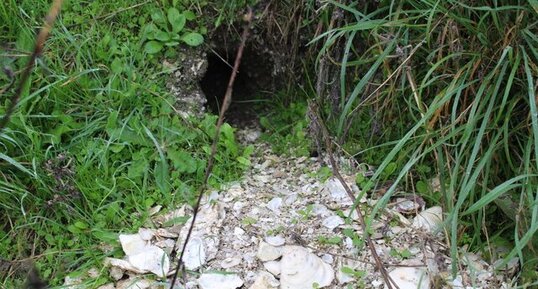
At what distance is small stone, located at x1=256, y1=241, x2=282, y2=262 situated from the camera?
2.32 metres

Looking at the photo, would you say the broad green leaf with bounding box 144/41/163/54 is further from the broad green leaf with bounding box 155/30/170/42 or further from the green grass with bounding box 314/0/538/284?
the green grass with bounding box 314/0/538/284

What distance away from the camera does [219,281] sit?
7.47 feet

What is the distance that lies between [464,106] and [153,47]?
3.95ft

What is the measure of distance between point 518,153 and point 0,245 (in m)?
1.78

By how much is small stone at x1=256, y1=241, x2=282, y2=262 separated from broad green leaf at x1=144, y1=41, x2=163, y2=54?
0.91m

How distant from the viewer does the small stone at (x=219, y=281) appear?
2.26 m

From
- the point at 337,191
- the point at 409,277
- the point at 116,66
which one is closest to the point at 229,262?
the point at 337,191

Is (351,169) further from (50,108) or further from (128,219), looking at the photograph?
(50,108)

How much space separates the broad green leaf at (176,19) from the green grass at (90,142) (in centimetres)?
4

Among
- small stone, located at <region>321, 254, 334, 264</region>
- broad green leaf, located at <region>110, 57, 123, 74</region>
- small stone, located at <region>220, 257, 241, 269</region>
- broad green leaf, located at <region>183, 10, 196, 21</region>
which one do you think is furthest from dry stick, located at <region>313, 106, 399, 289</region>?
broad green leaf, located at <region>110, 57, 123, 74</region>

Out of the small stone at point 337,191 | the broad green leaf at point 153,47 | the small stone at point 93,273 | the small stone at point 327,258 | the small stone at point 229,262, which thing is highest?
the broad green leaf at point 153,47

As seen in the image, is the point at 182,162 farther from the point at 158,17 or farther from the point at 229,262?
the point at 158,17

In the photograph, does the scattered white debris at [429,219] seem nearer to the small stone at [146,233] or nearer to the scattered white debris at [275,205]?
the scattered white debris at [275,205]

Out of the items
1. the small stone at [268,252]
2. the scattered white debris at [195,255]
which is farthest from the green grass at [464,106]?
the scattered white debris at [195,255]
